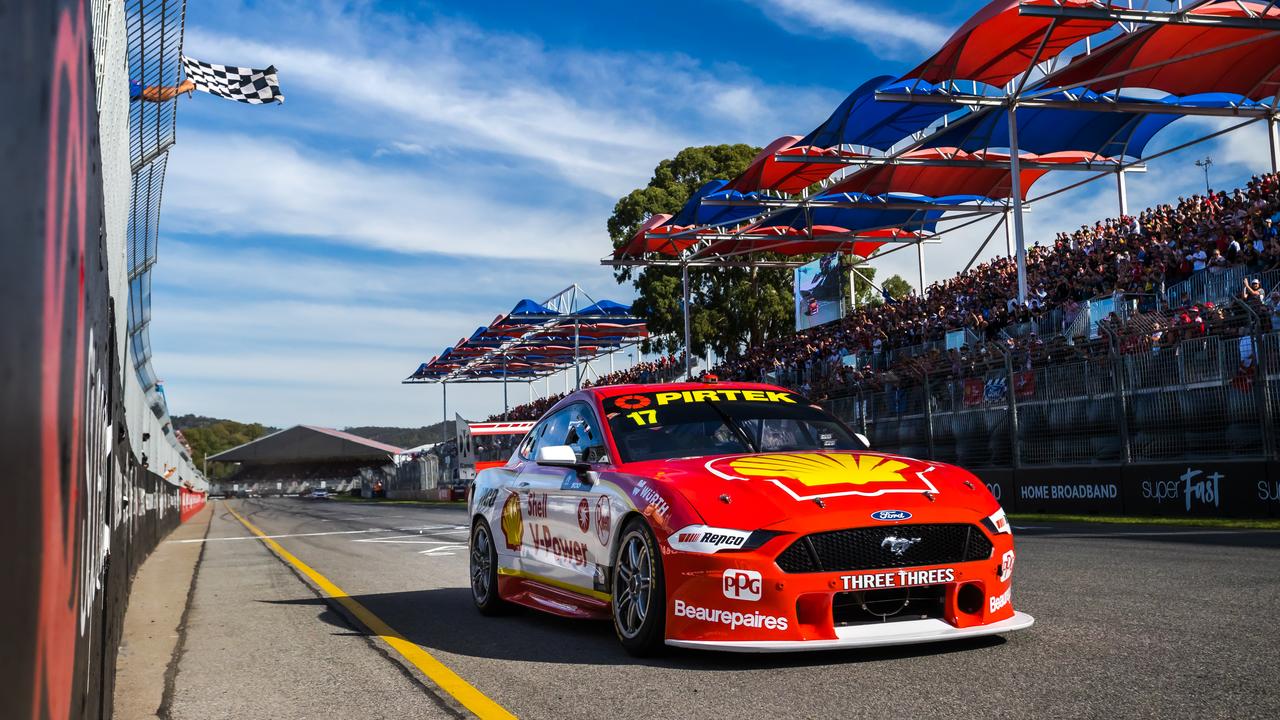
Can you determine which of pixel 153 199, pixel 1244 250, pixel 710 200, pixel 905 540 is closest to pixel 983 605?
pixel 905 540

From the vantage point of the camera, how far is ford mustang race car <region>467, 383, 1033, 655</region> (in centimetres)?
510

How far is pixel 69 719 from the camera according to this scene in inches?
99.3

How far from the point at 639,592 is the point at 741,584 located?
0.78 meters

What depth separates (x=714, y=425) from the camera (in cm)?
687

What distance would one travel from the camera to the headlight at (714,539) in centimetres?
515

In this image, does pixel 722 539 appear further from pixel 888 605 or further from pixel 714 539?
pixel 888 605

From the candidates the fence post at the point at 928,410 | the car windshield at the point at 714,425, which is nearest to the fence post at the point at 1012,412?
the fence post at the point at 928,410

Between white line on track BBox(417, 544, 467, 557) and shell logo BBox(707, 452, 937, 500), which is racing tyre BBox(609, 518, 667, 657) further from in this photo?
white line on track BBox(417, 544, 467, 557)

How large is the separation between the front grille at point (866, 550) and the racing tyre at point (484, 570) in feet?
11.2

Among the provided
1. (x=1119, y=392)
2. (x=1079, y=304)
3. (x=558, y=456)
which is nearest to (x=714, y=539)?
(x=558, y=456)

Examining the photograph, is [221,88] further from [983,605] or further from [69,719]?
[69,719]

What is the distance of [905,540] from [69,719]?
3.59 m

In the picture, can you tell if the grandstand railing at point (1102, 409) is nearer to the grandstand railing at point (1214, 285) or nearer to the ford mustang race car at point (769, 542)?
the grandstand railing at point (1214, 285)

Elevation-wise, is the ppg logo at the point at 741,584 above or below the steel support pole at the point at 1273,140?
below
